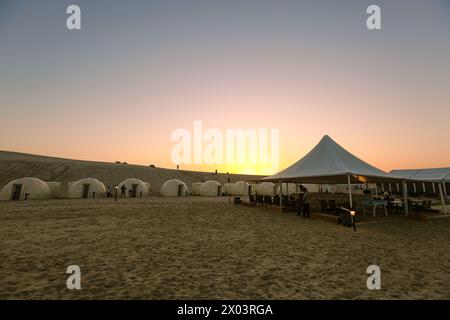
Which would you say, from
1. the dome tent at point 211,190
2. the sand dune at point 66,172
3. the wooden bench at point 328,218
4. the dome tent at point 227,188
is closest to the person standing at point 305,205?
the wooden bench at point 328,218

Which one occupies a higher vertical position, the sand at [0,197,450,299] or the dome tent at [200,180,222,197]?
the dome tent at [200,180,222,197]

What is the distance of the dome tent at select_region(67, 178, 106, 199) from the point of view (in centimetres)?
3028

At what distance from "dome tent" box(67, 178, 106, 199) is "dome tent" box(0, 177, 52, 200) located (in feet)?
8.49

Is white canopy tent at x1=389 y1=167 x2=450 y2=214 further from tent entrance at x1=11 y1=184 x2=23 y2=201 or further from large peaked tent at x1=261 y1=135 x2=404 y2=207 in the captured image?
tent entrance at x1=11 y1=184 x2=23 y2=201

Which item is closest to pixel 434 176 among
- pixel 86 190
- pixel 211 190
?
pixel 211 190

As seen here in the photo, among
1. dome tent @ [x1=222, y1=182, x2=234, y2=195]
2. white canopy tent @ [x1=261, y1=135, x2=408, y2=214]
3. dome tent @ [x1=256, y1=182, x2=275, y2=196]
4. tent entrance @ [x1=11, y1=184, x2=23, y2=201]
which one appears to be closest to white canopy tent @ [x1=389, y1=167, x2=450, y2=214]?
white canopy tent @ [x1=261, y1=135, x2=408, y2=214]

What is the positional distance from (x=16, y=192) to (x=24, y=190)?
30.0 inches

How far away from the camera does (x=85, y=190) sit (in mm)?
30984

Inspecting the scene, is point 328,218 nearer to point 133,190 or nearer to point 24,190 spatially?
point 133,190
